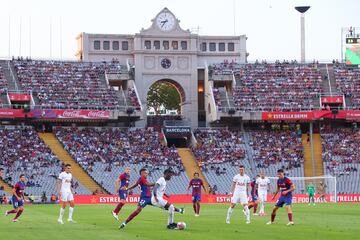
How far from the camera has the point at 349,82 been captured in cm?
10062

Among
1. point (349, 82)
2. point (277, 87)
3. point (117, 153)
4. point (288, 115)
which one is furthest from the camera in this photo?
point (349, 82)

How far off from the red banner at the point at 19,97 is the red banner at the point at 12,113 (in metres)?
2.11

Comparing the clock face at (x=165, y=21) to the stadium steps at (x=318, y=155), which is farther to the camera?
the clock face at (x=165, y=21)

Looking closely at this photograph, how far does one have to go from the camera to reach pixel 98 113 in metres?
92.9

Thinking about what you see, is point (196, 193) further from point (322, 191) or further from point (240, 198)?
point (322, 191)

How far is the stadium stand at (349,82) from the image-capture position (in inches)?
3862

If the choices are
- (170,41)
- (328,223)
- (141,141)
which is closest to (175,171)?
(141,141)

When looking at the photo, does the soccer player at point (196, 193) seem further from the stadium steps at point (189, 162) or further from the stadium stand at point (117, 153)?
the stadium steps at point (189, 162)

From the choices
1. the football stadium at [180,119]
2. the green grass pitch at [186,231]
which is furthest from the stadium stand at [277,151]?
the green grass pitch at [186,231]

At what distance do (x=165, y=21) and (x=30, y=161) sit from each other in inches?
1056

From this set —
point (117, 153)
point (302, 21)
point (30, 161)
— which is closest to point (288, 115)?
point (302, 21)

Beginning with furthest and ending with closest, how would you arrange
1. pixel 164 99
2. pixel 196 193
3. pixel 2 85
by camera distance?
pixel 164 99 → pixel 2 85 → pixel 196 193

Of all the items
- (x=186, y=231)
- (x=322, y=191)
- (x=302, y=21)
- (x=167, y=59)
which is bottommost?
(x=186, y=231)

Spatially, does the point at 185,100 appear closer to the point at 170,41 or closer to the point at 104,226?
the point at 170,41
